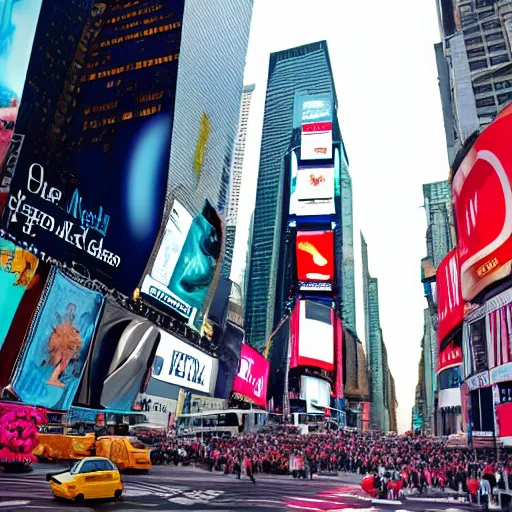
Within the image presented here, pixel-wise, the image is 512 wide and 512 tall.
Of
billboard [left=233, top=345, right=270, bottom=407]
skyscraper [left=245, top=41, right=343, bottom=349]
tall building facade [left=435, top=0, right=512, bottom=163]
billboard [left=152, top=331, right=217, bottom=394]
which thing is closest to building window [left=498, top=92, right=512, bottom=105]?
tall building facade [left=435, top=0, right=512, bottom=163]

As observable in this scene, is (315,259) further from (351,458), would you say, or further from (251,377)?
(351,458)

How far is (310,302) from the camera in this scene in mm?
95688

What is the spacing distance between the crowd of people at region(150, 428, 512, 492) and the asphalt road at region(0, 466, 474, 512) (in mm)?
676

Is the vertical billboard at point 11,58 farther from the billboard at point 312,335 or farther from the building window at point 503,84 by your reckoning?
the billboard at point 312,335

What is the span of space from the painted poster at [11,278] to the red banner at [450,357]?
34446mm

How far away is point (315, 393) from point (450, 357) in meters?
56.5

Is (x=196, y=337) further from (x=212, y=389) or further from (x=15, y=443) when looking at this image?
(x=15, y=443)

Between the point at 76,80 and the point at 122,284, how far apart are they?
26939mm

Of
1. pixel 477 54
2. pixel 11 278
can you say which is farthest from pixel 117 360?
pixel 477 54

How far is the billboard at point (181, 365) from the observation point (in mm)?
48375

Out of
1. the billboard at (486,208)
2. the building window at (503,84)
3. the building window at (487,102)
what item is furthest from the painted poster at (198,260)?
the building window at (503,84)

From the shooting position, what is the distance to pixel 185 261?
55656 mm

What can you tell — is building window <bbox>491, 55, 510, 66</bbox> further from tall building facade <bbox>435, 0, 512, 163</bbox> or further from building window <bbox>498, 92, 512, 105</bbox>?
building window <bbox>498, 92, 512, 105</bbox>

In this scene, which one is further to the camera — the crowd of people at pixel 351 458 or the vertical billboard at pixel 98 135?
the vertical billboard at pixel 98 135
